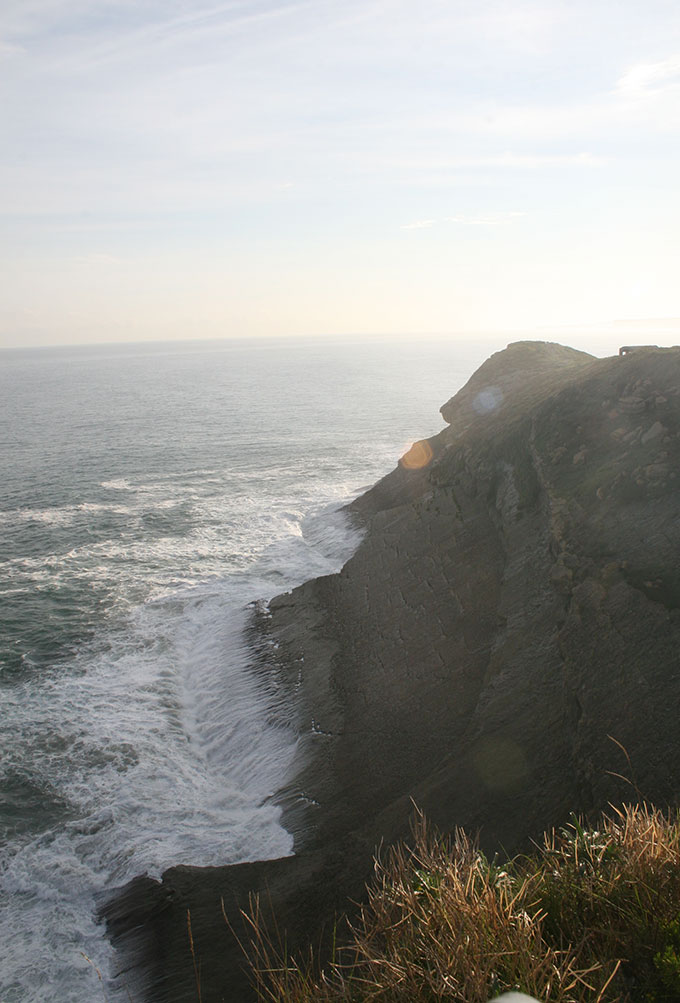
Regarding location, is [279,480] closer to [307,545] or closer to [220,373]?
[307,545]

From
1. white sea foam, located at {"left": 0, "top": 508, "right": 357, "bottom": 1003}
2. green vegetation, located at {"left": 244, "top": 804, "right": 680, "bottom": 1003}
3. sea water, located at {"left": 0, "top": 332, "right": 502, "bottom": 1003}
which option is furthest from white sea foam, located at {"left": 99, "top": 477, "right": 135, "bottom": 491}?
green vegetation, located at {"left": 244, "top": 804, "right": 680, "bottom": 1003}

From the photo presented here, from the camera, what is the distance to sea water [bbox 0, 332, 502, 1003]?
51.2 ft

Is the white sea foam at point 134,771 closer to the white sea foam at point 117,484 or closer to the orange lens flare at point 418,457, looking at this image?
the orange lens flare at point 418,457

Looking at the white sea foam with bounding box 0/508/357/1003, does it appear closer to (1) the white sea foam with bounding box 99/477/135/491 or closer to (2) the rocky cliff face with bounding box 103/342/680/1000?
(2) the rocky cliff face with bounding box 103/342/680/1000

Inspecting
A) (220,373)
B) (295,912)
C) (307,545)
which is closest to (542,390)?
(307,545)

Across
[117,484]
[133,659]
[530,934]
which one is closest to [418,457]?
[133,659]

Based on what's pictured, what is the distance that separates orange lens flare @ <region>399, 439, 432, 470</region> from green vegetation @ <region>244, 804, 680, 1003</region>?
3178 centimetres

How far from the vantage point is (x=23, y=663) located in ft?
82.0

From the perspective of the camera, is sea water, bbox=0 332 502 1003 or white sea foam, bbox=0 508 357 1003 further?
sea water, bbox=0 332 502 1003

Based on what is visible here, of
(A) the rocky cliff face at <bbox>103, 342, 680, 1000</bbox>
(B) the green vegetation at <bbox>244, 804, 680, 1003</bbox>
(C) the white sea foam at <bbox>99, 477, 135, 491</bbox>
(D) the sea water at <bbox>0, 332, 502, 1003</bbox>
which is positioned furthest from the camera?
(C) the white sea foam at <bbox>99, 477, 135, 491</bbox>

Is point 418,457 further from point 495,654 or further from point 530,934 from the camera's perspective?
point 530,934

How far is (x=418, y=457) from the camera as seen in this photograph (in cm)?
4006

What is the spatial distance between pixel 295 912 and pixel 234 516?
31.6 m

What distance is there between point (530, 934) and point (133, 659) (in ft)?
71.8
